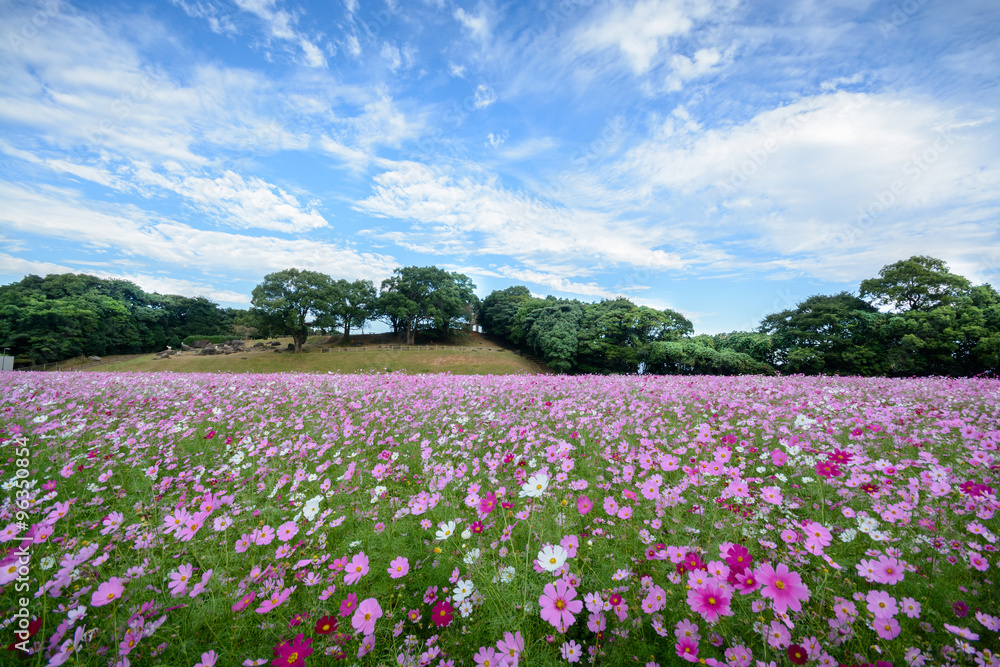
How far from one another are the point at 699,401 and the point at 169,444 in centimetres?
875

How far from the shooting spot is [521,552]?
2.51m

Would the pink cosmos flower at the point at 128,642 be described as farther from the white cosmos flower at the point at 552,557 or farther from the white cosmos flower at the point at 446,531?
the white cosmos flower at the point at 552,557

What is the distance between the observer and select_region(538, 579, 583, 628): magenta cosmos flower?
1580 mm

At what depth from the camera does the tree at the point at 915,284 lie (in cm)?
3177

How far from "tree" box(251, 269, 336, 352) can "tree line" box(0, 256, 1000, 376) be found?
0.13 m

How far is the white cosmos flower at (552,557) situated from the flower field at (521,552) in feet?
0.03

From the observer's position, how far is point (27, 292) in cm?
4656

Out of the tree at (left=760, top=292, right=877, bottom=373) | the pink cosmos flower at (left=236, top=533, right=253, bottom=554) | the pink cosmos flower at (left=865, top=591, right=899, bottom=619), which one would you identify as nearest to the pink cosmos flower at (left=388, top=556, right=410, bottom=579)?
the pink cosmos flower at (left=236, top=533, right=253, bottom=554)

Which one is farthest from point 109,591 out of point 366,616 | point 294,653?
point 366,616

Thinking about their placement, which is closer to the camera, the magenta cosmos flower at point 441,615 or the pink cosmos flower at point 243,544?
the magenta cosmos flower at point 441,615

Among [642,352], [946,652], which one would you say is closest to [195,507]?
[946,652]

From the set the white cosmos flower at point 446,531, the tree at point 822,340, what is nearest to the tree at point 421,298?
the tree at point 822,340

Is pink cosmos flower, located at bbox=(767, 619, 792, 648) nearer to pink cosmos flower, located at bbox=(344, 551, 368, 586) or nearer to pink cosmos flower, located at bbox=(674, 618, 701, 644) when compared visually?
pink cosmos flower, located at bbox=(674, 618, 701, 644)

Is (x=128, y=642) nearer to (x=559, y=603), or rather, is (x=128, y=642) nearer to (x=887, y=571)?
(x=559, y=603)
